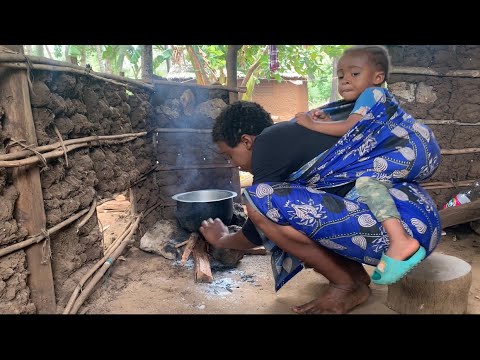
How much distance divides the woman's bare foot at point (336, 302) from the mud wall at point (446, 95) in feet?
8.29

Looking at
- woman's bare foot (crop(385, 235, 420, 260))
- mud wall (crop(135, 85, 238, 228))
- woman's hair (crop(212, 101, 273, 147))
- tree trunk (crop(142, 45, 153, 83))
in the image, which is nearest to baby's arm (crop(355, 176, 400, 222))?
woman's bare foot (crop(385, 235, 420, 260))

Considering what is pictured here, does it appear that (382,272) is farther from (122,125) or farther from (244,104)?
(122,125)

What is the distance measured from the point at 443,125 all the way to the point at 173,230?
3.15 meters

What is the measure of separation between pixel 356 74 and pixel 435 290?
130 cm

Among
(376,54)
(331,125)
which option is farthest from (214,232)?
(376,54)

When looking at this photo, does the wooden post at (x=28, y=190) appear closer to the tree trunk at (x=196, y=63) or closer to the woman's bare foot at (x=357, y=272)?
the woman's bare foot at (x=357, y=272)

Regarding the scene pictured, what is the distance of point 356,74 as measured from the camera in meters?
2.18

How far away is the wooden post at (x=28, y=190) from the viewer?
1736mm

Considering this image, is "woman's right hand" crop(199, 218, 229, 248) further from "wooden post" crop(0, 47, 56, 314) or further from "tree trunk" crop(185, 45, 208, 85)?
"tree trunk" crop(185, 45, 208, 85)

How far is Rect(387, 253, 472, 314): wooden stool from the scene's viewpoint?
203 centimetres

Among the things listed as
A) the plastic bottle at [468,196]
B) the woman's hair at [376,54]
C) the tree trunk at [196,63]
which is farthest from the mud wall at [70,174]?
the tree trunk at [196,63]

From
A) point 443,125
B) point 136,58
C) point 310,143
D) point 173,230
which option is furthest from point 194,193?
point 136,58

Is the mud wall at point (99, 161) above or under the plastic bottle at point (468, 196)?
above

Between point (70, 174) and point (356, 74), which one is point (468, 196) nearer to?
point (356, 74)
